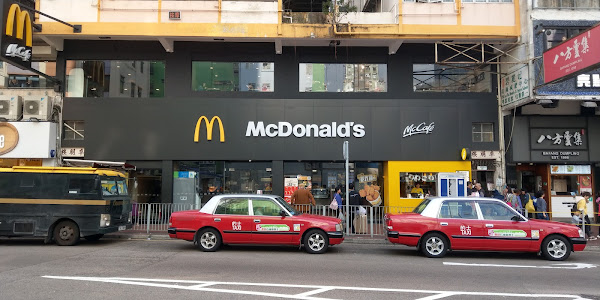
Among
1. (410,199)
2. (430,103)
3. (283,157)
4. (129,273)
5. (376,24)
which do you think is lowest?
(129,273)

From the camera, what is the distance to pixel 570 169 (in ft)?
58.1

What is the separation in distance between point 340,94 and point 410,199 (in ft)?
17.3

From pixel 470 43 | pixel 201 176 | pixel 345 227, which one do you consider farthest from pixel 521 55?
pixel 201 176

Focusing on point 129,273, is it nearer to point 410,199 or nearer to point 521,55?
point 410,199

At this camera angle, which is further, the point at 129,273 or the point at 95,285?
the point at 129,273

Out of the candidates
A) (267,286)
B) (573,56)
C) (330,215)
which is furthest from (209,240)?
(573,56)

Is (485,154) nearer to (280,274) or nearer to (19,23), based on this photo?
(280,274)

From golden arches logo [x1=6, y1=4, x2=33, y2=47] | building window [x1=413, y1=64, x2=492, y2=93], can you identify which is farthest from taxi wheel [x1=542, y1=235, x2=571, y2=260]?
golden arches logo [x1=6, y1=4, x2=33, y2=47]

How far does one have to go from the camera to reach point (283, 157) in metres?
18.0

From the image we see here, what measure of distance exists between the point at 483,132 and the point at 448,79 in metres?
2.70

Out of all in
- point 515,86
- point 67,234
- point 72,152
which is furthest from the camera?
point 72,152

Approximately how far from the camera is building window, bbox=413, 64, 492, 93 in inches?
728

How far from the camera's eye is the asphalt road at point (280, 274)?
22.3ft

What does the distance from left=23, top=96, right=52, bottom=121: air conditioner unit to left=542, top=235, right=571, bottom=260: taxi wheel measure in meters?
18.4
